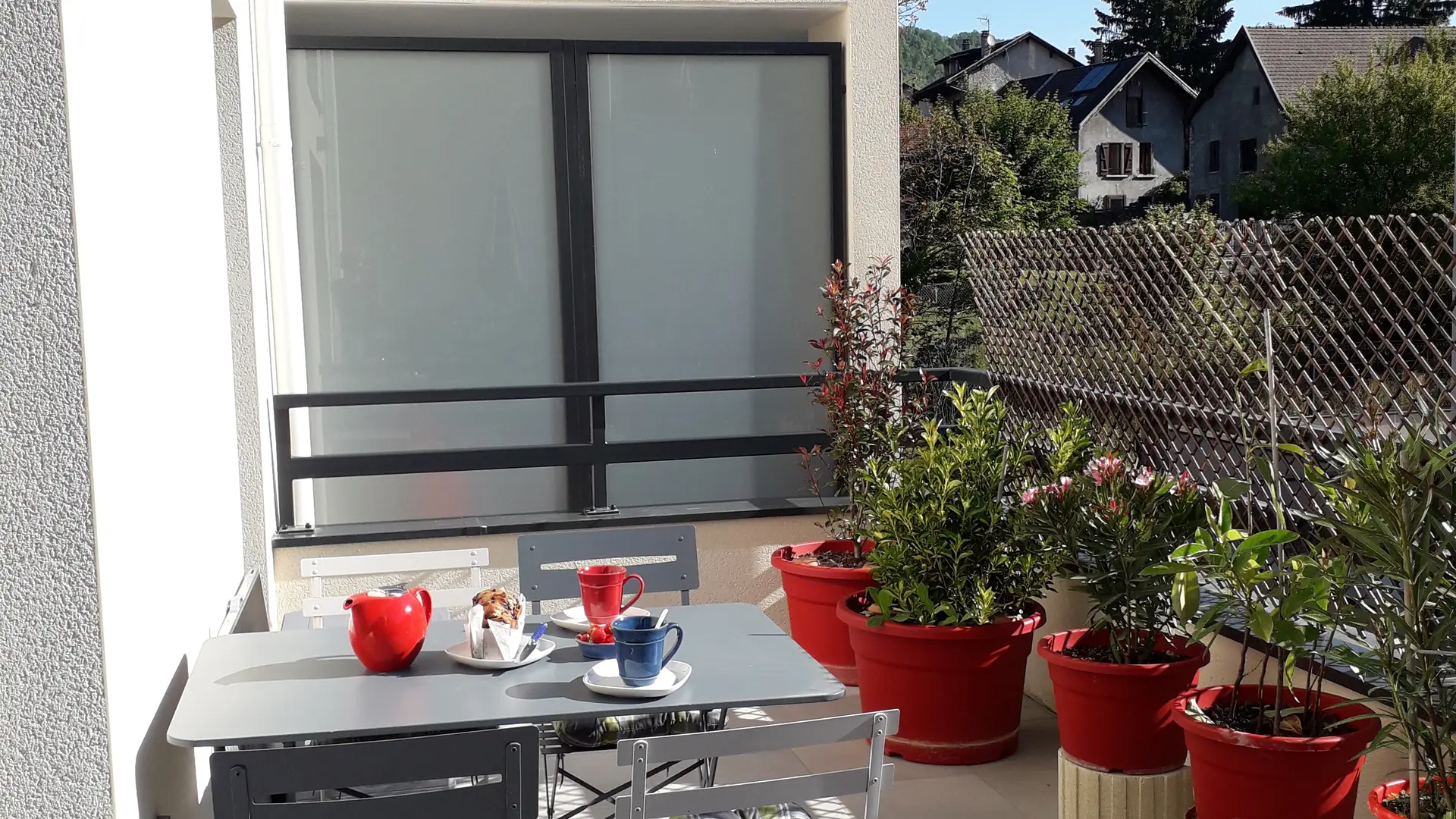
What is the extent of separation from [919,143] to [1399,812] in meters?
22.6

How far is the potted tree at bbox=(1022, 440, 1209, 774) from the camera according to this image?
11.3 ft

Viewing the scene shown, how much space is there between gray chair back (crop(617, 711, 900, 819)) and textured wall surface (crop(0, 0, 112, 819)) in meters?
0.82

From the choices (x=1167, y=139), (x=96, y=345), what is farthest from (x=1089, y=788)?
(x=1167, y=139)

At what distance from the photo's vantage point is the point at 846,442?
5.04 meters

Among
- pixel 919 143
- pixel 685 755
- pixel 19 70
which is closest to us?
pixel 19 70

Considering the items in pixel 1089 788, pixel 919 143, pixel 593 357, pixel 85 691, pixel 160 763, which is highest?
pixel 919 143

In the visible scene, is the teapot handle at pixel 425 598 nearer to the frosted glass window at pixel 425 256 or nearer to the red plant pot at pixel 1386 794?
the red plant pot at pixel 1386 794

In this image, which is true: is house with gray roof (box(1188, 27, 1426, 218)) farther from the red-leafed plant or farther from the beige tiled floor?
the beige tiled floor

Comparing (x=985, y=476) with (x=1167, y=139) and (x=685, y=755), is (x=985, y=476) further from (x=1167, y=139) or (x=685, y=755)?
(x=1167, y=139)

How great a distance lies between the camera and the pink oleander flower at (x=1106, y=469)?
3541mm

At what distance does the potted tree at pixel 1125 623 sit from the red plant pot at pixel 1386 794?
0.76 metres

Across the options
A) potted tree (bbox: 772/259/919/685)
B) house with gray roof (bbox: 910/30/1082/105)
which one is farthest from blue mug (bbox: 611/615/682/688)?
house with gray roof (bbox: 910/30/1082/105)

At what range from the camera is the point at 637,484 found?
571 centimetres

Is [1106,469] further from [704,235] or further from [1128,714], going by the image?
[704,235]
